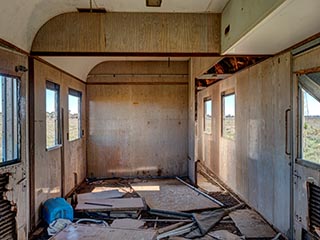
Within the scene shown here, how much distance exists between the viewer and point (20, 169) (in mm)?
3254

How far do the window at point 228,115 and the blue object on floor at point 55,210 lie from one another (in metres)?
3.12

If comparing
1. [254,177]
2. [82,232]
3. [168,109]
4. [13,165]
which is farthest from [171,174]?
[82,232]

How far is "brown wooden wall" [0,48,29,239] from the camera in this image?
2980mm

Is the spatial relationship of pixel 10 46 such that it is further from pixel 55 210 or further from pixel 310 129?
pixel 310 129

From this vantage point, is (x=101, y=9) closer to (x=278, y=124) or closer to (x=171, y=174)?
(x=278, y=124)

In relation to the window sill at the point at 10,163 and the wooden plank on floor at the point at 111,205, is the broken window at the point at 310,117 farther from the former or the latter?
the window sill at the point at 10,163

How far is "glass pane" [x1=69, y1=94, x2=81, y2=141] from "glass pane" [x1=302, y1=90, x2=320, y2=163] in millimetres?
3936

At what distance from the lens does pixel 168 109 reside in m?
7.03

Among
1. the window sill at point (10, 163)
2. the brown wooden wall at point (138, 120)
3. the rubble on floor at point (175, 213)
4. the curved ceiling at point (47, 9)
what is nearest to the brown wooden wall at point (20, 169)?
the window sill at point (10, 163)

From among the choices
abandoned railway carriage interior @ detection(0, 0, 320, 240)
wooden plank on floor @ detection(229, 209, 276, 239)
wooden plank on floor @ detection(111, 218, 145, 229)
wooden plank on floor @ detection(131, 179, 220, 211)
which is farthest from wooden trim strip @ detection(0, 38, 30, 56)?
wooden plank on floor @ detection(229, 209, 276, 239)

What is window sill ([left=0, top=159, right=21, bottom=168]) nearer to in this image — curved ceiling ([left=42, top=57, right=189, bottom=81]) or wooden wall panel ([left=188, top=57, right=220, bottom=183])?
curved ceiling ([left=42, top=57, right=189, bottom=81])

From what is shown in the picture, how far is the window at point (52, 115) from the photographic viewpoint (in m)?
4.31

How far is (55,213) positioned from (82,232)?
169 cm

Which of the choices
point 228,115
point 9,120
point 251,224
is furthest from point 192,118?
point 9,120
